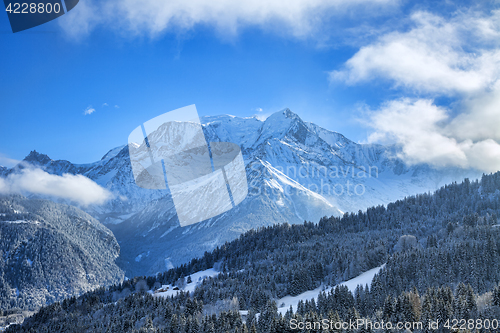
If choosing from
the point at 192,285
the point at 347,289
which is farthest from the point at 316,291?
the point at 192,285

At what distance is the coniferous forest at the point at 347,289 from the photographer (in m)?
91.7

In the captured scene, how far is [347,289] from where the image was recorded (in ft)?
373

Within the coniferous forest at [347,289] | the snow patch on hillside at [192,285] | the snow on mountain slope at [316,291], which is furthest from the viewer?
the snow patch on hillside at [192,285]

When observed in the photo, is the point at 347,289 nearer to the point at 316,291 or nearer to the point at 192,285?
the point at 316,291

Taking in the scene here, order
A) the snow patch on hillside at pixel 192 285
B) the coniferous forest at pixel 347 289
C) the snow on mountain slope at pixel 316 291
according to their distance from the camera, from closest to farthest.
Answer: the coniferous forest at pixel 347 289 → the snow on mountain slope at pixel 316 291 → the snow patch on hillside at pixel 192 285

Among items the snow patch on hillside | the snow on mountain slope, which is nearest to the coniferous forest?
the snow on mountain slope

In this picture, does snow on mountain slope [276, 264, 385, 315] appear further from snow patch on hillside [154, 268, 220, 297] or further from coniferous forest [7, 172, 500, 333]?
snow patch on hillside [154, 268, 220, 297]

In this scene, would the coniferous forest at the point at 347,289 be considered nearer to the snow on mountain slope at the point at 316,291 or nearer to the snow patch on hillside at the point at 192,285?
the snow on mountain slope at the point at 316,291

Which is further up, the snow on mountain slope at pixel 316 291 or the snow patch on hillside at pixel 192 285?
the snow patch on hillside at pixel 192 285

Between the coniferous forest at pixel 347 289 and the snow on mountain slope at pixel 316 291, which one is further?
the snow on mountain slope at pixel 316 291

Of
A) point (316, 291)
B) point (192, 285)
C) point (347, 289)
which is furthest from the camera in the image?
point (192, 285)

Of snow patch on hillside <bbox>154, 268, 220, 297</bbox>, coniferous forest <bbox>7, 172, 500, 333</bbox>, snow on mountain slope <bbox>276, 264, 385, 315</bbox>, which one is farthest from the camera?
snow patch on hillside <bbox>154, 268, 220, 297</bbox>

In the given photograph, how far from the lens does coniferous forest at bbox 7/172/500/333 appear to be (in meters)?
91.7

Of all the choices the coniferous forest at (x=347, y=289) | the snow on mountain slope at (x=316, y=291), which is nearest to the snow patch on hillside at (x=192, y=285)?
the coniferous forest at (x=347, y=289)
